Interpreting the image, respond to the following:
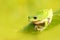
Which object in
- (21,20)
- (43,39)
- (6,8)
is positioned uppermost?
(6,8)

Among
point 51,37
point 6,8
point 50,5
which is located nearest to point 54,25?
point 51,37

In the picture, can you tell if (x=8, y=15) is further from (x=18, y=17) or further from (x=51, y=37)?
(x=51, y=37)

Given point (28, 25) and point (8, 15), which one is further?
point (8, 15)

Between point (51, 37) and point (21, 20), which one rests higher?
point (21, 20)

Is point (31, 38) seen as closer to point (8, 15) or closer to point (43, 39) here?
point (43, 39)

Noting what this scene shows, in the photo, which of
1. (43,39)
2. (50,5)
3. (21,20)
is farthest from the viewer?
(50,5)

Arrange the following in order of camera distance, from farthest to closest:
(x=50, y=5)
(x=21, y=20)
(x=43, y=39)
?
(x=50, y=5) → (x=21, y=20) → (x=43, y=39)
